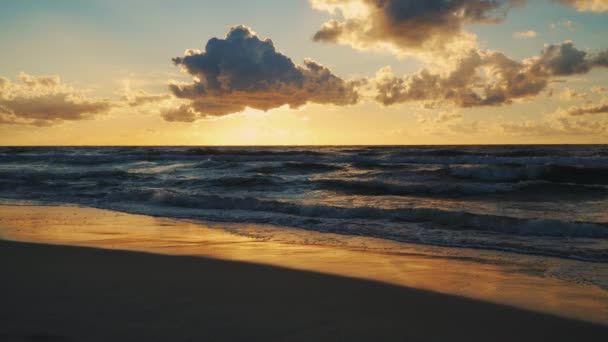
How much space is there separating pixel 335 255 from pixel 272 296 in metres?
2.32

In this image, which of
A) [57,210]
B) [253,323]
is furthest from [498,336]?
[57,210]

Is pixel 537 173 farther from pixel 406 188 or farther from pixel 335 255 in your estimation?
pixel 335 255

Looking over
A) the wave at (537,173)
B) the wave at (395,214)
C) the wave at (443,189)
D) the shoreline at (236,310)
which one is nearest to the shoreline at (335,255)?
the shoreline at (236,310)

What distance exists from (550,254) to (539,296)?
112 inches

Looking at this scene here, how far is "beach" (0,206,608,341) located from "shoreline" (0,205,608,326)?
0.10ft

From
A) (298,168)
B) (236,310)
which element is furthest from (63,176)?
(236,310)

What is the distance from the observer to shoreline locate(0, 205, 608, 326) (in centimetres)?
443

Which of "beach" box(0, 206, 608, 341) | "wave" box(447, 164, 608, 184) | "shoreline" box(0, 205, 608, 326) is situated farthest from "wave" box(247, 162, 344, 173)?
"beach" box(0, 206, 608, 341)

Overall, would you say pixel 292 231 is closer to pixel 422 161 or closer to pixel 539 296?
pixel 539 296

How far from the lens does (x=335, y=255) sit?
21.0 ft

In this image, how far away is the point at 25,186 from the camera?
62.0 ft

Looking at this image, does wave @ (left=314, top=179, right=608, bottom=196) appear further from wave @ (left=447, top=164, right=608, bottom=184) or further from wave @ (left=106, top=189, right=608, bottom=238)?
wave @ (left=106, top=189, right=608, bottom=238)

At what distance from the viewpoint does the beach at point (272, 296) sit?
3.30m

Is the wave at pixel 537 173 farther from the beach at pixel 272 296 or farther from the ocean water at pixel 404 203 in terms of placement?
the beach at pixel 272 296
